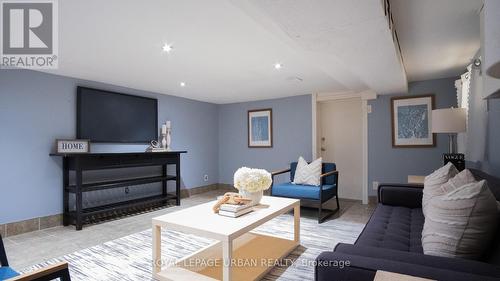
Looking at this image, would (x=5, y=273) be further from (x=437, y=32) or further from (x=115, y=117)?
(x=437, y=32)

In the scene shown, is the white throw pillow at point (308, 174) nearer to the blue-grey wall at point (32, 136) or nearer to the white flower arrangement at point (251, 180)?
the white flower arrangement at point (251, 180)

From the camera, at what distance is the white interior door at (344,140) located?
473 cm

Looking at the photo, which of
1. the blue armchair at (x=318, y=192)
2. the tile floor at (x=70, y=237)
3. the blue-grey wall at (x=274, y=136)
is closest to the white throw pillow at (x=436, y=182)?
the blue armchair at (x=318, y=192)

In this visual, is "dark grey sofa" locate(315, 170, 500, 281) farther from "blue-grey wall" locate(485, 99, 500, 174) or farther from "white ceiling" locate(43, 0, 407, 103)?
"white ceiling" locate(43, 0, 407, 103)

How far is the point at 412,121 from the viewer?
4.04 meters

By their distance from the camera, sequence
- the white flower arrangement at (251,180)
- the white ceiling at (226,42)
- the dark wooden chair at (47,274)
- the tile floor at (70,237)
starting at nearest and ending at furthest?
the dark wooden chair at (47,274)
the white ceiling at (226,42)
the white flower arrangement at (251,180)
the tile floor at (70,237)

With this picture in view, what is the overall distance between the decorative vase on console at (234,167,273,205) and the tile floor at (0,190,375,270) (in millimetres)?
1635

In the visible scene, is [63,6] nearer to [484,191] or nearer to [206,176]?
[484,191]

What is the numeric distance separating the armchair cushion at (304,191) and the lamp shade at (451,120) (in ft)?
4.96

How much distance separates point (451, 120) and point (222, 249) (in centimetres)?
265

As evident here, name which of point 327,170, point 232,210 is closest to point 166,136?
point 327,170

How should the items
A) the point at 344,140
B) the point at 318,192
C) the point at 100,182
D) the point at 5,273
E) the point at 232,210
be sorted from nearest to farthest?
1. the point at 5,273
2. the point at 232,210
3. the point at 318,192
4. the point at 100,182
5. the point at 344,140

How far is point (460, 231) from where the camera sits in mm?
1149

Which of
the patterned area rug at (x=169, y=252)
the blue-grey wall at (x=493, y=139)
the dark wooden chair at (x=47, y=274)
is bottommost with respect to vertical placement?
the patterned area rug at (x=169, y=252)
